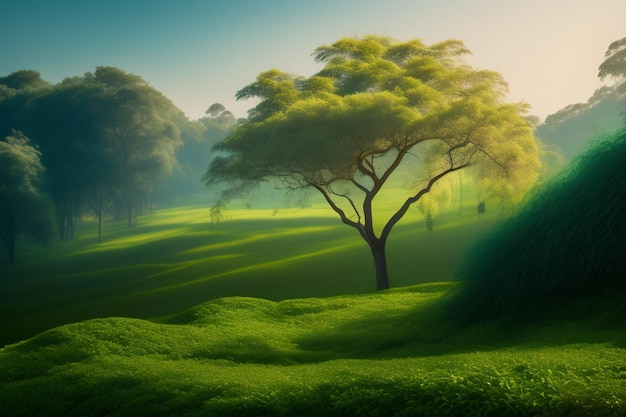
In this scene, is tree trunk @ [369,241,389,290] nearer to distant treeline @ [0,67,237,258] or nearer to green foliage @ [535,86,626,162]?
distant treeline @ [0,67,237,258]

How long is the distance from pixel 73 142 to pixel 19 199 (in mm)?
13102

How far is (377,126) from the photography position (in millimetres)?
23484

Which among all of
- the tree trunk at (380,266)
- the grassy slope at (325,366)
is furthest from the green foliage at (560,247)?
the tree trunk at (380,266)

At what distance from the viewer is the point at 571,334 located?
8.44m

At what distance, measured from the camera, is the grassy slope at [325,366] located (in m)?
6.23

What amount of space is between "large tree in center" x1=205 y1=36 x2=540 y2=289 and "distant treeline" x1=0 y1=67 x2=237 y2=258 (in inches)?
1062

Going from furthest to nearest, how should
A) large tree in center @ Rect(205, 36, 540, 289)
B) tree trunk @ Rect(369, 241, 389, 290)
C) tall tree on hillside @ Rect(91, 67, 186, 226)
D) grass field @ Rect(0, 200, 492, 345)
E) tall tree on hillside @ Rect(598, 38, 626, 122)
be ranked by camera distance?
tall tree on hillside @ Rect(91, 67, 186, 226), tall tree on hillside @ Rect(598, 38, 626, 122), grass field @ Rect(0, 200, 492, 345), tree trunk @ Rect(369, 241, 389, 290), large tree in center @ Rect(205, 36, 540, 289)

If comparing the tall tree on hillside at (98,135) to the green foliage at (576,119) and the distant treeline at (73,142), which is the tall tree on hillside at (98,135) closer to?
the distant treeline at (73,142)

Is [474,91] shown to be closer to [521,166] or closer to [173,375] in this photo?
[521,166]

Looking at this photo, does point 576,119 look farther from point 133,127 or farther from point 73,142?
point 73,142

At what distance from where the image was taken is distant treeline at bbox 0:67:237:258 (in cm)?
4681

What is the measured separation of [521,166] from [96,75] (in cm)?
5076

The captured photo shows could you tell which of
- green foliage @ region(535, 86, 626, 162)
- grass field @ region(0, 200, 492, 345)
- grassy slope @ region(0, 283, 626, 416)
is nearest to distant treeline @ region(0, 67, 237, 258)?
grass field @ region(0, 200, 492, 345)

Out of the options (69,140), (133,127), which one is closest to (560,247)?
(69,140)
